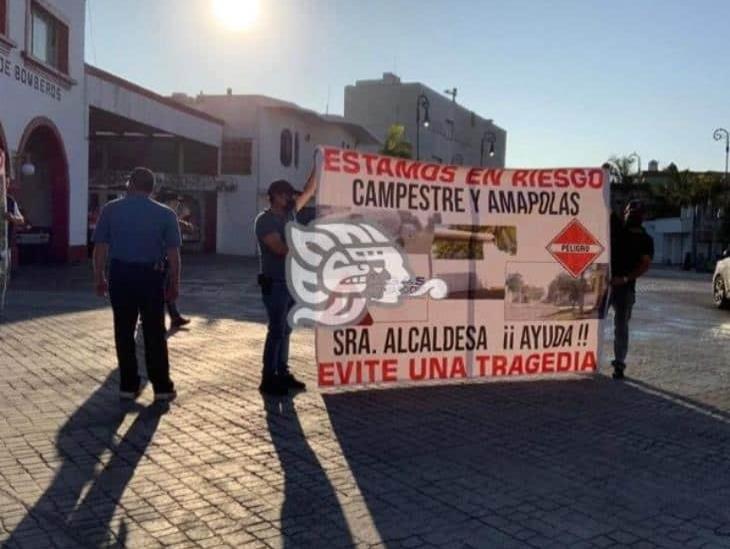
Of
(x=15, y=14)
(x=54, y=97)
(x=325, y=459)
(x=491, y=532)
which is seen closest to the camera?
(x=491, y=532)

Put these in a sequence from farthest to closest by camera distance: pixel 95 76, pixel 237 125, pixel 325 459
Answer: pixel 237 125, pixel 95 76, pixel 325 459

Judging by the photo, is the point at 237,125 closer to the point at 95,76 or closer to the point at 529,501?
the point at 95,76

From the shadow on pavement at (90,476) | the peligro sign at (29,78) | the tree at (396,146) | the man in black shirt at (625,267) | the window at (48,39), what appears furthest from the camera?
the tree at (396,146)

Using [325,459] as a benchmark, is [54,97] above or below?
above

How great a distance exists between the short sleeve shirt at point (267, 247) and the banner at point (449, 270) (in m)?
0.10

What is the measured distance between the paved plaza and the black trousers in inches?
11.1

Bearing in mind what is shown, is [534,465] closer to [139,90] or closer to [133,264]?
[133,264]

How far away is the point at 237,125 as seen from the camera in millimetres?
37000

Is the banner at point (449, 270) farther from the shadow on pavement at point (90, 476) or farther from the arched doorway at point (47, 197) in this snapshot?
the arched doorway at point (47, 197)

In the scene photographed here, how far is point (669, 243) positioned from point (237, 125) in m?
39.8

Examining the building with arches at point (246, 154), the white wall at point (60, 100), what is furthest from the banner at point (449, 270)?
the building with arches at point (246, 154)

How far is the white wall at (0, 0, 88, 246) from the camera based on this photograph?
19.6 meters

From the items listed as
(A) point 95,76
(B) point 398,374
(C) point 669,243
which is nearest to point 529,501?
(B) point 398,374

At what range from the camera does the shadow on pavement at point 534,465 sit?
13.7 feet
